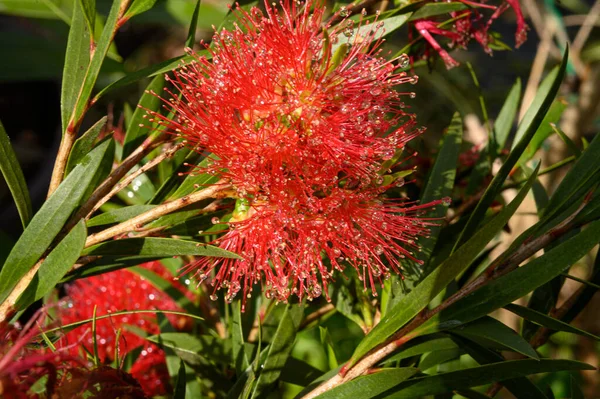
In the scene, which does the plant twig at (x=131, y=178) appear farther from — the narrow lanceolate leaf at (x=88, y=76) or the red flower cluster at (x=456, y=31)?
the red flower cluster at (x=456, y=31)

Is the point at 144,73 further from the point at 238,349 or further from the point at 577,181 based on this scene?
the point at 577,181

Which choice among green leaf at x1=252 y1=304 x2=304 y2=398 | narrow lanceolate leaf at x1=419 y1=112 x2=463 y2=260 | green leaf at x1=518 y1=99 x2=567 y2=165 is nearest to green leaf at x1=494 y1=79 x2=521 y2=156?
green leaf at x1=518 y1=99 x2=567 y2=165

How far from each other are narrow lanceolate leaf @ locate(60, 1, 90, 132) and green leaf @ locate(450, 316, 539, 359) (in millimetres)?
337

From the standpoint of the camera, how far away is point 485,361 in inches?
18.4

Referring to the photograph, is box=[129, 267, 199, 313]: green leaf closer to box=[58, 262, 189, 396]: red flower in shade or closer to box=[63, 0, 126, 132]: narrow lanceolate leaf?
box=[58, 262, 189, 396]: red flower in shade

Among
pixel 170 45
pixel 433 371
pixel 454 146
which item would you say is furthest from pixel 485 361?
pixel 170 45

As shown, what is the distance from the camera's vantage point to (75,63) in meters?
0.48

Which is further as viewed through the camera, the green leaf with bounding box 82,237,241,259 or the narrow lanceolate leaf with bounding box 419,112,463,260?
the narrow lanceolate leaf with bounding box 419,112,463,260

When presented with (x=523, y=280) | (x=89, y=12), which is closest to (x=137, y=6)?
(x=89, y=12)

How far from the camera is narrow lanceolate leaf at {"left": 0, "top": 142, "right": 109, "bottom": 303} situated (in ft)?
1.38

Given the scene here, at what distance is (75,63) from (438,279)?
1.04 ft

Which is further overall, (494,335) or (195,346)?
(195,346)

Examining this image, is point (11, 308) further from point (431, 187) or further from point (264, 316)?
point (431, 187)

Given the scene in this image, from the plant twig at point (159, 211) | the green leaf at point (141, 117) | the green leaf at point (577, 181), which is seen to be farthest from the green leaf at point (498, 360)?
the green leaf at point (141, 117)
